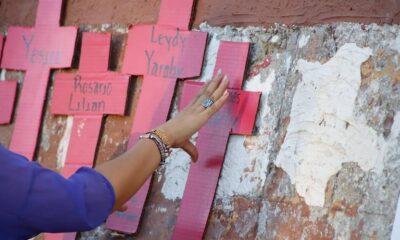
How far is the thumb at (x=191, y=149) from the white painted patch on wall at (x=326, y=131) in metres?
0.19

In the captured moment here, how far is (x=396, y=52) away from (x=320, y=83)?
17cm

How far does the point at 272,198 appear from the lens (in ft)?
4.90

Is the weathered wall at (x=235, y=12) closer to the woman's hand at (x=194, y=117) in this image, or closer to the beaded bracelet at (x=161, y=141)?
the woman's hand at (x=194, y=117)

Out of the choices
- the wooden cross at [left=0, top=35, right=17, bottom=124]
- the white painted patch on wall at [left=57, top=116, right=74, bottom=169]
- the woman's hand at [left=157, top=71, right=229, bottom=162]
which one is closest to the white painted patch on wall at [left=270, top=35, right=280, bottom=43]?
the woman's hand at [left=157, top=71, right=229, bottom=162]

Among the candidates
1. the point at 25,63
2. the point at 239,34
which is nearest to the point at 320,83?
the point at 239,34

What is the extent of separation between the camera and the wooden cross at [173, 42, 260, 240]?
5.14 feet

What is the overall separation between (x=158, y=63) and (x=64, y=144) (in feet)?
1.21

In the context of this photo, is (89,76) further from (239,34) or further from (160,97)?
(239,34)

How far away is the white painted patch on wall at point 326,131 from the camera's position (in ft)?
4.64

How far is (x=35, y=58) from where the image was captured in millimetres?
2020

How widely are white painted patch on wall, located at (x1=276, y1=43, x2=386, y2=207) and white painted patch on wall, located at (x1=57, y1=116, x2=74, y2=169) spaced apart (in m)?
0.65

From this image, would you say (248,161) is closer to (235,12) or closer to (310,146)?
(310,146)

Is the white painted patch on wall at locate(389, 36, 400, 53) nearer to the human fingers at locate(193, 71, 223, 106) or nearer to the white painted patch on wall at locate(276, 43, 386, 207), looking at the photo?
the white painted patch on wall at locate(276, 43, 386, 207)

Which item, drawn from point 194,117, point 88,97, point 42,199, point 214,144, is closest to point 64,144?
point 88,97
